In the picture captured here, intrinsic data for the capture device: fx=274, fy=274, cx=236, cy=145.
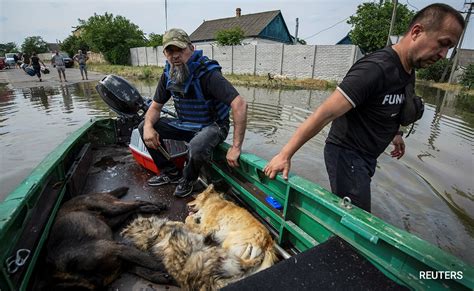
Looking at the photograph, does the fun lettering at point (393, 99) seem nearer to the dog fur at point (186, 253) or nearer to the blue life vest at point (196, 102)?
the dog fur at point (186, 253)

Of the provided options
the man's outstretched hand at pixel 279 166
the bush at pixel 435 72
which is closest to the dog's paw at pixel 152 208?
the man's outstretched hand at pixel 279 166

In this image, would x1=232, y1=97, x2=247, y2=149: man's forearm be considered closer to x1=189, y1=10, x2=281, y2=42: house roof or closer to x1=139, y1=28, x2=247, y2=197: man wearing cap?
x1=139, y1=28, x2=247, y2=197: man wearing cap

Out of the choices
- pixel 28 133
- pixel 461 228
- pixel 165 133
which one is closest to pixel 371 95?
pixel 165 133

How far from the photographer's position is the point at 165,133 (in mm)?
3506

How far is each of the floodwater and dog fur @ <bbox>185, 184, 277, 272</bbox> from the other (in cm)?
270

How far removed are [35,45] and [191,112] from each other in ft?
270

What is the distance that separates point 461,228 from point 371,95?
329 cm

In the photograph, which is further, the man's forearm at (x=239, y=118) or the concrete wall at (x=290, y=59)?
the concrete wall at (x=290, y=59)

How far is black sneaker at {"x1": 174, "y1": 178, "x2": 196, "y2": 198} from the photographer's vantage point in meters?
3.24

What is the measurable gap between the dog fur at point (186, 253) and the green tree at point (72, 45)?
50130 mm

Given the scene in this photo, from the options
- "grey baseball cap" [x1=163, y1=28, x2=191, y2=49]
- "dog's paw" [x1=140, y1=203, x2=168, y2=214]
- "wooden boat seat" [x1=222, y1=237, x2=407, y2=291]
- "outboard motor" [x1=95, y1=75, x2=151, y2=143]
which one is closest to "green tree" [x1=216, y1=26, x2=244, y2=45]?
"outboard motor" [x1=95, y1=75, x2=151, y2=143]

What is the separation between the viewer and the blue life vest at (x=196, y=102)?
3102 mm

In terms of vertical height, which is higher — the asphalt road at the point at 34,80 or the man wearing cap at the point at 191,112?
the man wearing cap at the point at 191,112

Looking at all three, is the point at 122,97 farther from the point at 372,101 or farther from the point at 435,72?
the point at 435,72
